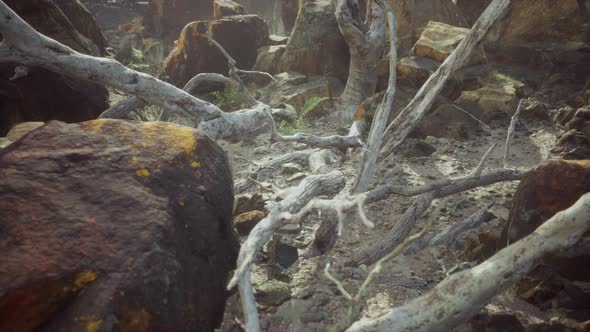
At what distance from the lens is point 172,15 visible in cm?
1424

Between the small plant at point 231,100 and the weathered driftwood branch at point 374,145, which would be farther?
the small plant at point 231,100

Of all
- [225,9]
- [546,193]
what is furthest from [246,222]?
[225,9]

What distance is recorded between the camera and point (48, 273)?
1838 millimetres

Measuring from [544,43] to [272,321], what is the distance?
8532 mm

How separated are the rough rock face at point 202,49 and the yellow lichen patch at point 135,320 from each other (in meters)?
7.21

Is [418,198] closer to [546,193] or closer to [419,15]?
[546,193]

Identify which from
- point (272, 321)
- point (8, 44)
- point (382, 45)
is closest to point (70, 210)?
point (272, 321)

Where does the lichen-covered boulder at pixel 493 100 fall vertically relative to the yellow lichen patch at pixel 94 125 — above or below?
below

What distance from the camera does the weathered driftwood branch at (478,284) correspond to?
2.06 metres

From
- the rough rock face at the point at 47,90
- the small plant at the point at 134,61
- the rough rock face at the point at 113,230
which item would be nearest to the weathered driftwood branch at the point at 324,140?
the rough rock face at the point at 113,230

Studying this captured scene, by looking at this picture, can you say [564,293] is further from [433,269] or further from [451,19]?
[451,19]

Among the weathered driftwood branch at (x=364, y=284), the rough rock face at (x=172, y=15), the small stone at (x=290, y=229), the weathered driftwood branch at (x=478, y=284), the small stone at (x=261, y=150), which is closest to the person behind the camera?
the weathered driftwood branch at (x=364, y=284)

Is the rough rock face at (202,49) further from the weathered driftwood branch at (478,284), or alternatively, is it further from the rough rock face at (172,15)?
the weathered driftwood branch at (478,284)

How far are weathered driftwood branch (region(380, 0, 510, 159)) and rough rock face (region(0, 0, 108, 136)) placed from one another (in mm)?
4613
